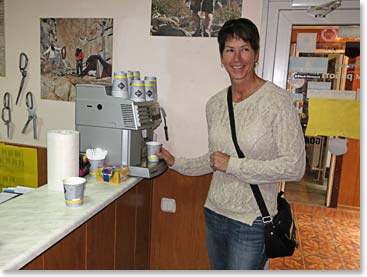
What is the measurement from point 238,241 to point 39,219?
0.76 m

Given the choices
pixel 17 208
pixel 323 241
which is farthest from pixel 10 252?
pixel 323 241

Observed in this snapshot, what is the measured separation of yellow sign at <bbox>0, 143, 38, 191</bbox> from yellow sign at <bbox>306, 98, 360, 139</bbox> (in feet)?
5.87

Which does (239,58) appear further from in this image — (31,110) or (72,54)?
(31,110)

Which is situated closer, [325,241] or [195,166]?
[195,166]

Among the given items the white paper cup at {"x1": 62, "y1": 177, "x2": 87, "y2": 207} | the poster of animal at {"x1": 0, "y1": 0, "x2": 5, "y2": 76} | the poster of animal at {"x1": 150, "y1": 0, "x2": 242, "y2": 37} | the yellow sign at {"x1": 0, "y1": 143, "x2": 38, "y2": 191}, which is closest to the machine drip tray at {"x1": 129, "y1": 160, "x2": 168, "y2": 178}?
the white paper cup at {"x1": 62, "y1": 177, "x2": 87, "y2": 207}

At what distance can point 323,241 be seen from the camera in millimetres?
3029

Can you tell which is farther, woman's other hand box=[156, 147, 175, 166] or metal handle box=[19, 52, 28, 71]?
metal handle box=[19, 52, 28, 71]

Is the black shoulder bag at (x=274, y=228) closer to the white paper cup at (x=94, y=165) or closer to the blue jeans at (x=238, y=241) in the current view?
the blue jeans at (x=238, y=241)

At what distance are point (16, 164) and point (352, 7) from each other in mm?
2297

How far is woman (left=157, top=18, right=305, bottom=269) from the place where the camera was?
132 cm

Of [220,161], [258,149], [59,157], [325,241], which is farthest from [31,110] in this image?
[325,241]

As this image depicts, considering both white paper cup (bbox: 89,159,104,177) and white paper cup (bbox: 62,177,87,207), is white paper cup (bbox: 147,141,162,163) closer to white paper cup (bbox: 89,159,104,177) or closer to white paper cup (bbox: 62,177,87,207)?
white paper cup (bbox: 89,159,104,177)

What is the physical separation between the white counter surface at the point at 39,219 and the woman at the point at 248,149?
19.5 inches

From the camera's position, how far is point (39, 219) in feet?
3.95
